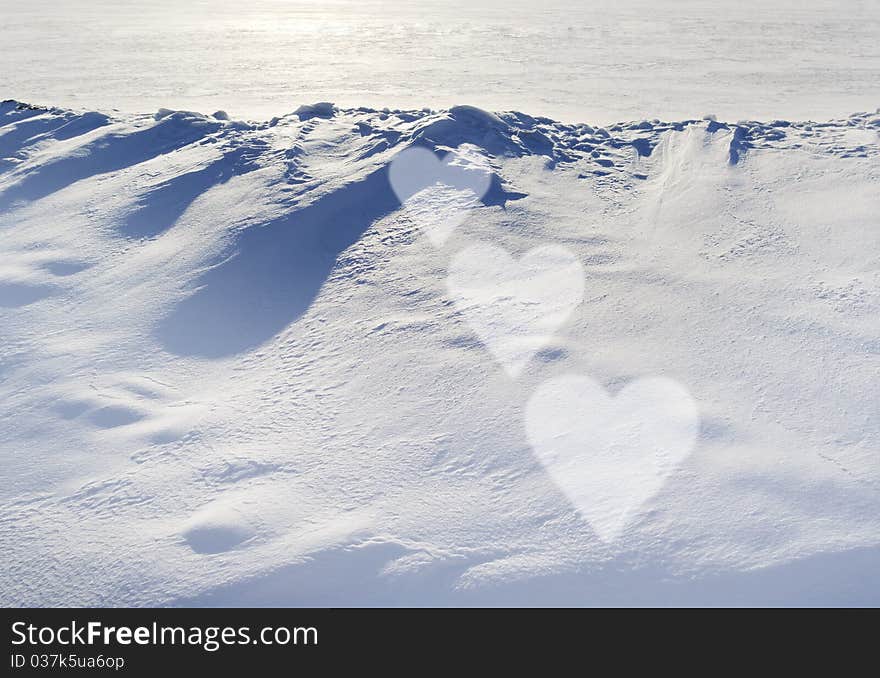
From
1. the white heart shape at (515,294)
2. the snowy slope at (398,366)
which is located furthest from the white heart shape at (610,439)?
the white heart shape at (515,294)

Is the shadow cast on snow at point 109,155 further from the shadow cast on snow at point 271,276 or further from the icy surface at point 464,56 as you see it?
the shadow cast on snow at point 271,276

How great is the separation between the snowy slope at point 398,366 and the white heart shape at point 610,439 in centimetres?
10

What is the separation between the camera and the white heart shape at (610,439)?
430 cm

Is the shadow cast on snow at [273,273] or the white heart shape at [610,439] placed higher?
the shadow cast on snow at [273,273]

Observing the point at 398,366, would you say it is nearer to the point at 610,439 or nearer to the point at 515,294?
the point at 515,294

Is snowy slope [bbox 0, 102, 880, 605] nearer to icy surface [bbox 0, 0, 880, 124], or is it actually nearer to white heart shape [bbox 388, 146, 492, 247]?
white heart shape [bbox 388, 146, 492, 247]

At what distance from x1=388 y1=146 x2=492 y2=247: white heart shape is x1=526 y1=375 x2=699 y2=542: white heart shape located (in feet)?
8.25

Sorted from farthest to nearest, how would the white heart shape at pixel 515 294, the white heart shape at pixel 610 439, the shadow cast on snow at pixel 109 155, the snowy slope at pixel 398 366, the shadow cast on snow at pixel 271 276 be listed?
1. the shadow cast on snow at pixel 109 155
2. the shadow cast on snow at pixel 271 276
3. the white heart shape at pixel 515 294
4. the white heart shape at pixel 610 439
5. the snowy slope at pixel 398 366

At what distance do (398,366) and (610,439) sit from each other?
5.31 feet

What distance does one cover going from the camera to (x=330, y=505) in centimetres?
443

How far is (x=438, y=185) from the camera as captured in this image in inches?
313

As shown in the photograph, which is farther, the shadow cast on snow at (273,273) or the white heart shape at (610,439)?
the shadow cast on snow at (273,273)

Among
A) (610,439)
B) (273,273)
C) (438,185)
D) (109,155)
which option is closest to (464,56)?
(109,155)

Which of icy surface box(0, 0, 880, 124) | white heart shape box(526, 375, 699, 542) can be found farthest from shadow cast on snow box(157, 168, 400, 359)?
icy surface box(0, 0, 880, 124)
